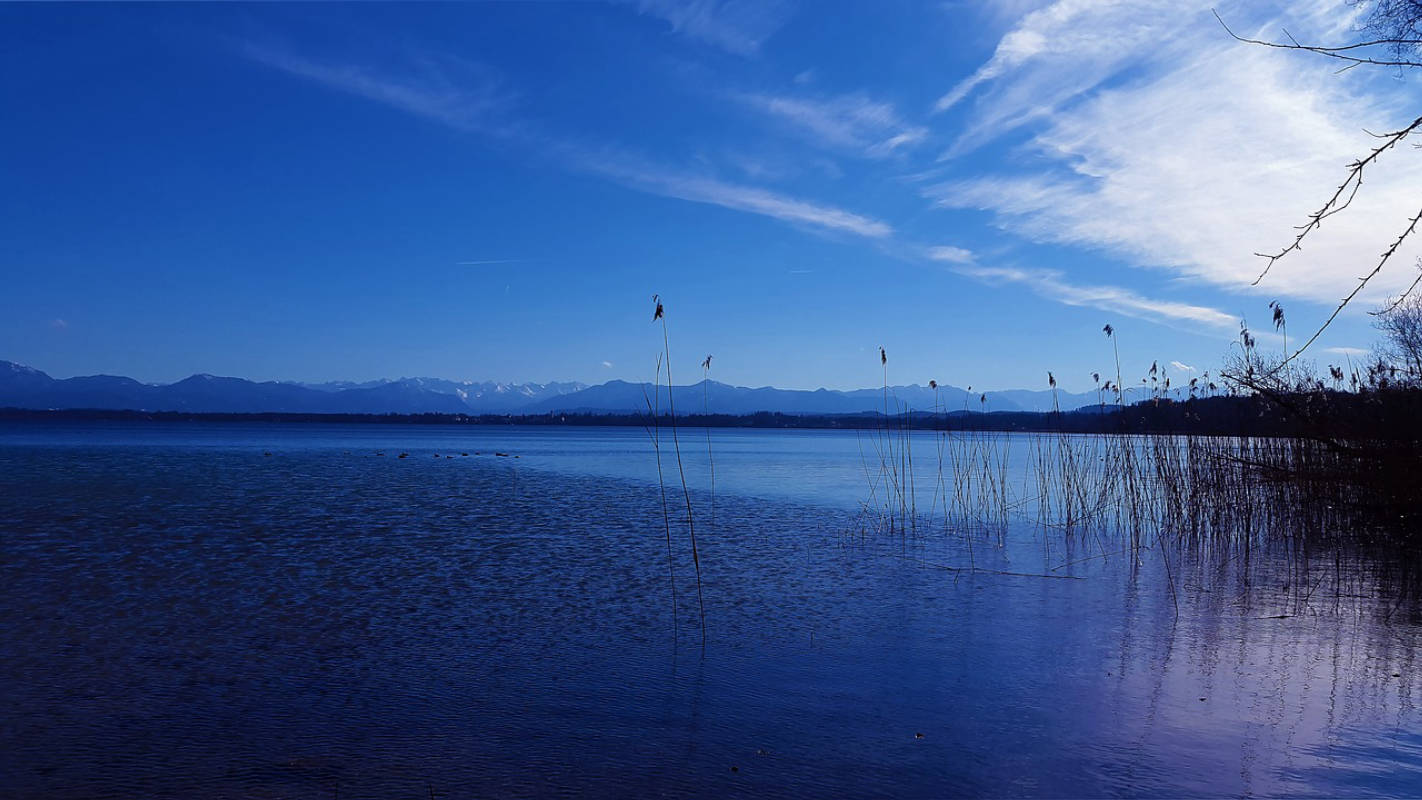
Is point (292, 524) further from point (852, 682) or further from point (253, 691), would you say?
point (852, 682)

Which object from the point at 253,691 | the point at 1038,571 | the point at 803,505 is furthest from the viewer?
the point at 803,505

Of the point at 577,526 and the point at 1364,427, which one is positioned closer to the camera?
the point at 1364,427

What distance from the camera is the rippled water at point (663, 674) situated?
369cm

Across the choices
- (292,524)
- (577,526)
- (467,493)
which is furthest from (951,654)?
(467,493)

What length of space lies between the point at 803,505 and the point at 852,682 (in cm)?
1122

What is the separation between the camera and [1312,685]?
498 cm

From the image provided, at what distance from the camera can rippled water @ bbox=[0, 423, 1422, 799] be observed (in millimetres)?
3693

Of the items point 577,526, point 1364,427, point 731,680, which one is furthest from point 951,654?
point 577,526

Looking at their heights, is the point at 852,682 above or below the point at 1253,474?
below

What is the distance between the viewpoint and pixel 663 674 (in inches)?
206

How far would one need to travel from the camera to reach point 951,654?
5.82 m

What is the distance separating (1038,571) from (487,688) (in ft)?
22.5

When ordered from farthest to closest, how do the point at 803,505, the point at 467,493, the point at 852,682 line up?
the point at 467,493, the point at 803,505, the point at 852,682

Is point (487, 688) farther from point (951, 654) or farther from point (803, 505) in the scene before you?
point (803, 505)
